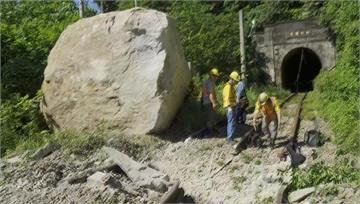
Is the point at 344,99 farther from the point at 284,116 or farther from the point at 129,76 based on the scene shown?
the point at 129,76

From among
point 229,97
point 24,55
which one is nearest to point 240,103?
point 229,97

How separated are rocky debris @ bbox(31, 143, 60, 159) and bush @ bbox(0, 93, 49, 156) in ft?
1.70

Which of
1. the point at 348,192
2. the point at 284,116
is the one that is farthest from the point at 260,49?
the point at 348,192

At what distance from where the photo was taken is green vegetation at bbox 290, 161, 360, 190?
9.66 m

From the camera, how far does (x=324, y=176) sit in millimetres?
9844

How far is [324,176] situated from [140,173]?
296 cm

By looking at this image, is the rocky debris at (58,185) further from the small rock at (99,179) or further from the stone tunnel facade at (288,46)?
the stone tunnel facade at (288,46)

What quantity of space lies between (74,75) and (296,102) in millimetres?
7613

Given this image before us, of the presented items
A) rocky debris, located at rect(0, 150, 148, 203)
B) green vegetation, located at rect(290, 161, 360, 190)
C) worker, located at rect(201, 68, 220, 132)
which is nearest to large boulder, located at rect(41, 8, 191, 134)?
worker, located at rect(201, 68, 220, 132)

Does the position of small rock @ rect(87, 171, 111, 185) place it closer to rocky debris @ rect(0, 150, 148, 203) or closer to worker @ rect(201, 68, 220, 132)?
rocky debris @ rect(0, 150, 148, 203)

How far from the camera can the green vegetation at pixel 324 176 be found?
9.66 metres

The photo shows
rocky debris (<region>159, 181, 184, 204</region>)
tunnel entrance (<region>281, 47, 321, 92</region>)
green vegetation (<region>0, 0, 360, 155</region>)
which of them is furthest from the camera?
tunnel entrance (<region>281, 47, 321, 92</region>)

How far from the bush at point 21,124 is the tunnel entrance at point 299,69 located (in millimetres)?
16513

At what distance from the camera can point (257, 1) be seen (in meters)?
33.2
